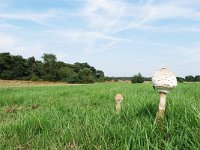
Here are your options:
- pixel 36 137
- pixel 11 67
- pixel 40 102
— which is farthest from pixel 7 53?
pixel 36 137

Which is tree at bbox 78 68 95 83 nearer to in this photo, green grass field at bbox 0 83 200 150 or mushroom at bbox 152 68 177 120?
green grass field at bbox 0 83 200 150

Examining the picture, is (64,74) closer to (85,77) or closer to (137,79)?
(85,77)

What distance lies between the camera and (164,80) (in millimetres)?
3172

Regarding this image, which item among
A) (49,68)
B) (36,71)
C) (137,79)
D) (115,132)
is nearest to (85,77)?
(49,68)

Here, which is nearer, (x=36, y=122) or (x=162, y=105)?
(x=162, y=105)

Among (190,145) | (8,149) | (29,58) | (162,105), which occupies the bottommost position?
(8,149)

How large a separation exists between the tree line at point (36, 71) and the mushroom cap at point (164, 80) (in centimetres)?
7173

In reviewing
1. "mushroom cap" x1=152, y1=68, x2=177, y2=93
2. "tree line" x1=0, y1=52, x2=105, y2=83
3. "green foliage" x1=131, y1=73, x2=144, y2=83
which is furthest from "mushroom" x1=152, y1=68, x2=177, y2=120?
"tree line" x1=0, y1=52, x2=105, y2=83

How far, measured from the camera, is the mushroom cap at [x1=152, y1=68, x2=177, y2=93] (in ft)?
10.4

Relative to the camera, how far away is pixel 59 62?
85250 millimetres

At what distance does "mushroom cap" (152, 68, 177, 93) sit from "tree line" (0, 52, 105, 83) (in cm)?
7173

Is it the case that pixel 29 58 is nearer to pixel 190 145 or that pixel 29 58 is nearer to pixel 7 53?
pixel 7 53

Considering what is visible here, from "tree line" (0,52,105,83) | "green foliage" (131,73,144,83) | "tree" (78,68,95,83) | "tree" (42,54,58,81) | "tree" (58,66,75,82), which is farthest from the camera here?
"tree" (58,66,75,82)

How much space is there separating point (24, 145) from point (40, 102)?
5307 millimetres
